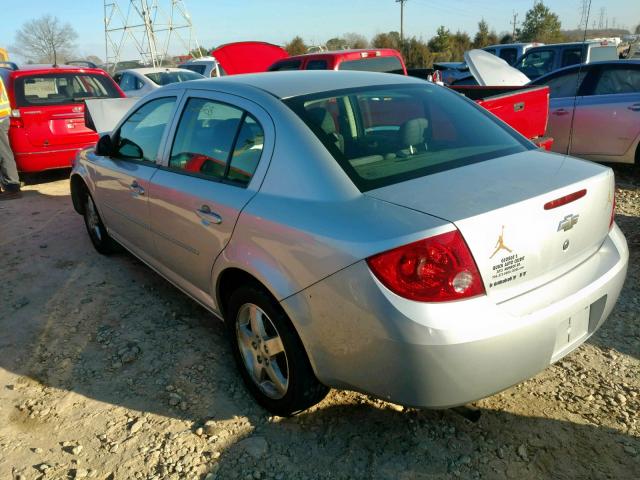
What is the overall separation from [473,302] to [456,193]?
45cm

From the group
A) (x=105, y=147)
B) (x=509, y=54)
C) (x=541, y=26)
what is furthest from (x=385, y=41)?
(x=105, y=147)

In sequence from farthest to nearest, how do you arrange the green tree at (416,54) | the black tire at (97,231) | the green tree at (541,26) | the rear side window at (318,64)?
the green tree at (541,26), the green tree at (416,54), the rear side window at (318,64), the black tire at (97,231)

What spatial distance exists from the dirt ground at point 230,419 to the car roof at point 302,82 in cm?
157

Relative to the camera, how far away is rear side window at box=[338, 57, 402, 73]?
7.86 metres

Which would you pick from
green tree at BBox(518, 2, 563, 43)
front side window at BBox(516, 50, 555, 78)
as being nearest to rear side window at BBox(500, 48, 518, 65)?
front side window at BBox(516, 50, 555, 78)

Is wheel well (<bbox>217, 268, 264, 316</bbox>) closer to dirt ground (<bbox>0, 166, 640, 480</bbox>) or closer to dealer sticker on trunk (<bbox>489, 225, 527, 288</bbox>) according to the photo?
dirt ground (<bbox>0, 166, 640, 480</bbox>)

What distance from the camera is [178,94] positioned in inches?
132

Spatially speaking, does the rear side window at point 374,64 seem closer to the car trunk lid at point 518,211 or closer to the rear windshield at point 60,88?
the rear windshield at point 60,88

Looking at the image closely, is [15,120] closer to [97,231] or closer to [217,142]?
[97,231]

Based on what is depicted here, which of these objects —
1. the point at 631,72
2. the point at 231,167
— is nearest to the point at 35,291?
the point at 231,167

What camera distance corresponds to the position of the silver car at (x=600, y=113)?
6.34 m

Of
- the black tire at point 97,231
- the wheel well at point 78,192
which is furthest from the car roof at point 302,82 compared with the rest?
the wheel well at point 78,192

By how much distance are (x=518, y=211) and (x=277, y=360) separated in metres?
1.34

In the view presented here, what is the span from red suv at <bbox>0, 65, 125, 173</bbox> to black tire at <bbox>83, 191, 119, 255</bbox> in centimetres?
253
